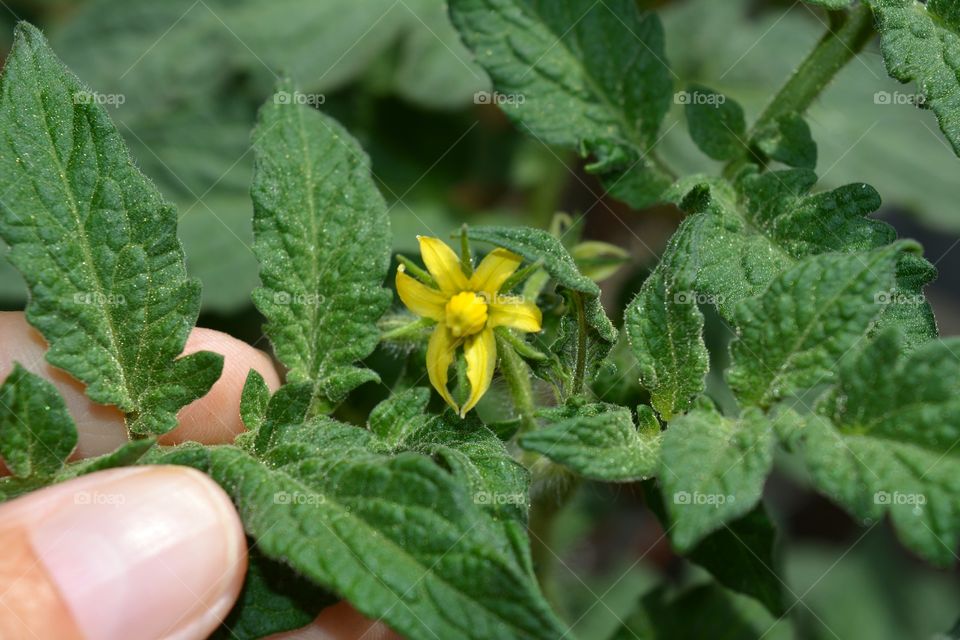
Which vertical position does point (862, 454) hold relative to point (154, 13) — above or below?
above

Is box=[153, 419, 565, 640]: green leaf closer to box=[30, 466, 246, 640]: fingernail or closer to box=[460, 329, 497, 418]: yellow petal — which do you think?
box=[30, 466, 246, 640]: fingernail

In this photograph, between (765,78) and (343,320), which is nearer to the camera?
(343,320)

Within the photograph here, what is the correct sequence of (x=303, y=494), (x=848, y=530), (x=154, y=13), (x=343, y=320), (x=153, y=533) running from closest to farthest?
(x=303, y=494) → (x=153, y=533) → (x=343, y=320) → (x=154, y=13) → (x=848, y=530)

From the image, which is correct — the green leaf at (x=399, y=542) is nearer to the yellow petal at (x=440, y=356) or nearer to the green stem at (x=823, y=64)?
the yellow petal at (x=440, y=356)

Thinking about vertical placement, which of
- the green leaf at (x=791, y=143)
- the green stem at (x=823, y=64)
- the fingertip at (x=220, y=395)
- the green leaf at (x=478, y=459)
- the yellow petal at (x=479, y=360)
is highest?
the green stem at (x=823, y=64)

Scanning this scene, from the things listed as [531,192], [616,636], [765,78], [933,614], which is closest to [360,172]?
[616,636]

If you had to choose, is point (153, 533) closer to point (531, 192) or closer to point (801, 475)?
point (531, 192)

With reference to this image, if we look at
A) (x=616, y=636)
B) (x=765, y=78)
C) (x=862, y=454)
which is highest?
(x=765, y=78)

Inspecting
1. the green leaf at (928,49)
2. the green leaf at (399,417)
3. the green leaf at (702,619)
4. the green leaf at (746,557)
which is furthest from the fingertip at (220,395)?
the green leaf at (928,49)
